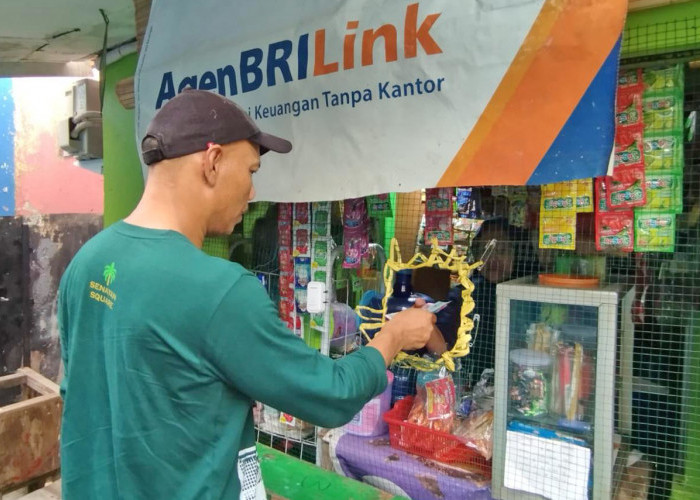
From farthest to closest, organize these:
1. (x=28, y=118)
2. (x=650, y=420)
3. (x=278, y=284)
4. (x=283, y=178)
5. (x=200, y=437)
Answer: (x=28, y=118)
(x=278, y=284)
(x=283, y=178)
(x=650, y=420)
(x=200, y=437)

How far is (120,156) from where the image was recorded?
4074 millimetres

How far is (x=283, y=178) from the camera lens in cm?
246

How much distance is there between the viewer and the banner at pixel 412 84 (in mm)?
1592

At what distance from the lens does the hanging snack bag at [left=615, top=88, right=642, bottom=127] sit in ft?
5.99

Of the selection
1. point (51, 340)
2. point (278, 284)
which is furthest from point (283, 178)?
point (51, 340)

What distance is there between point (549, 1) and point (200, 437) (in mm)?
1595

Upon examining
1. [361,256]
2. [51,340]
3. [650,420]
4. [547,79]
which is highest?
[547,79]

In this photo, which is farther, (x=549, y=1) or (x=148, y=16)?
(x=148, y=16)

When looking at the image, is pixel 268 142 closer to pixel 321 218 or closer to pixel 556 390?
pixel 321 218

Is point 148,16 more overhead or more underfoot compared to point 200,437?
more overhead

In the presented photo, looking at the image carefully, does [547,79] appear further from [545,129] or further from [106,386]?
[106,386]

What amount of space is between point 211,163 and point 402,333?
2.27ft

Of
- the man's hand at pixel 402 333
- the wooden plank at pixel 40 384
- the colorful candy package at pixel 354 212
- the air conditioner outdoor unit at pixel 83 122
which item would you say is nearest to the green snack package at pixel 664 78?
the man's hand at pixel 402 333

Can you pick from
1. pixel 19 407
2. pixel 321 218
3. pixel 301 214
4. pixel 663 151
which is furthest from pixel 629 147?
pixel 19 407
